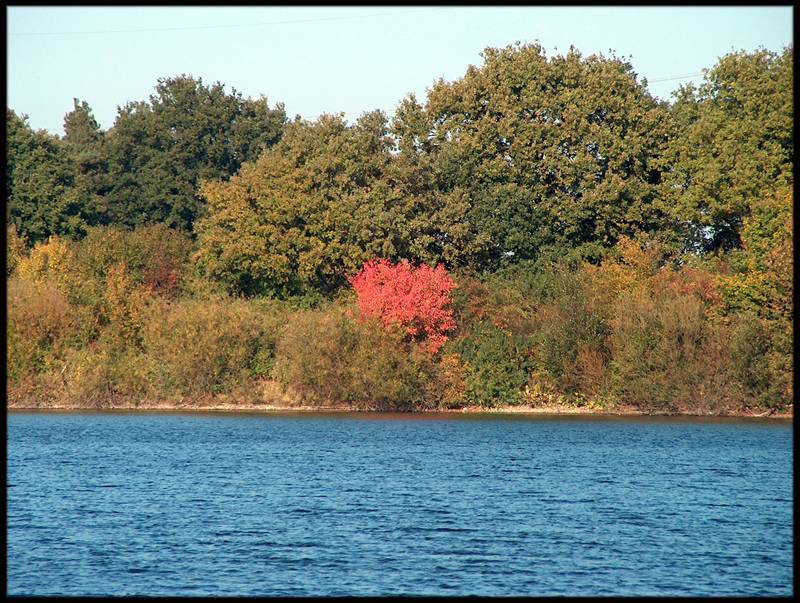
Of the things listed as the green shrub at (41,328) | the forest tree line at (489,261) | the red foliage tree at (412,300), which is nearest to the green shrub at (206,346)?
the forest tree line at (489,261)

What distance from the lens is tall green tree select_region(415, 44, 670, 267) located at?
219 feet

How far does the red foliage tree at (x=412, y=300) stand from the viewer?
200 ft

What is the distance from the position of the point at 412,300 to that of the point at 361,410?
613 centimetres

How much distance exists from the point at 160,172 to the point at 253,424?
1331 inches

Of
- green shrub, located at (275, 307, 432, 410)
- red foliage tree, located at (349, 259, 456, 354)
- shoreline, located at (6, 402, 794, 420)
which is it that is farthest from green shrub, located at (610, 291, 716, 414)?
green shrub, located at (275, 307, 432, 410)

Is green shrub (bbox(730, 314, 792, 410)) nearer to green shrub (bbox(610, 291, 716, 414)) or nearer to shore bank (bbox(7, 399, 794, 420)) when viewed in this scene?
green shrub (bbox(610, 291, 716, 414))

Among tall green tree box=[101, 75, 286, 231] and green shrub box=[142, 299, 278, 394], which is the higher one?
tall green tree box=[101, 75, 286, 231]

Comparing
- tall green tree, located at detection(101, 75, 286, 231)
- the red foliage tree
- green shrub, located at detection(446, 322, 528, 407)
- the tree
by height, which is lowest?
green shrub, located at detection(446, 322, 528, 407)

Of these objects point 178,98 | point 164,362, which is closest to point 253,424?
point 164,362

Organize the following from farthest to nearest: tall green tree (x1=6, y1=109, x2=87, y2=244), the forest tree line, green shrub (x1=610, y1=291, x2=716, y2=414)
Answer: tall green tree (x1=6, y1=109, x2=87, y2=244) → the forest tree line → green shrub (x1=610, y1=291, x2=716, y2=414)

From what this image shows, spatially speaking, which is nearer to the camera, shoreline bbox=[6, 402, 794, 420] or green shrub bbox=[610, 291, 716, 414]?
green shrub bbox=[610, 291, 716, 414]

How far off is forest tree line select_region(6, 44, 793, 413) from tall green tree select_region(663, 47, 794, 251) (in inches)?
5.3

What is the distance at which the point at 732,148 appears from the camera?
63.2 metres

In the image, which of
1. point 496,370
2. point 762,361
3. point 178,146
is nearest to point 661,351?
point 762,361
